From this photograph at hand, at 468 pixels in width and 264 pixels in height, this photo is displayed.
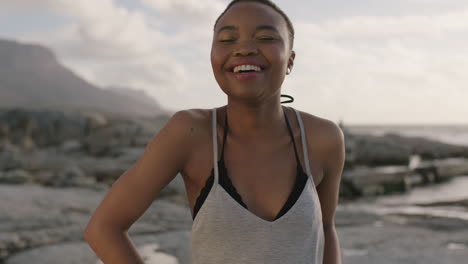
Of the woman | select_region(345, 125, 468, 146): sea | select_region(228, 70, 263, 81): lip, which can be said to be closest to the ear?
the woman

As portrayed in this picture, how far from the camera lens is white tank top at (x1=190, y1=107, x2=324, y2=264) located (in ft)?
4.77

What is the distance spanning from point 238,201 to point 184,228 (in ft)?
12.4

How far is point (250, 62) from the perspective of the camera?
1528 mm

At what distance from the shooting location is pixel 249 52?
1528mm

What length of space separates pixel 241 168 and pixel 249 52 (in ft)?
1.28

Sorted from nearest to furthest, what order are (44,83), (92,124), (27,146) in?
1. (27,146)
2. (92,124)
3. (44,83)

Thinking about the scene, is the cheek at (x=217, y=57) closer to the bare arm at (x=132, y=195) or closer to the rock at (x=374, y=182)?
the bare arm at (x=132, y=195)

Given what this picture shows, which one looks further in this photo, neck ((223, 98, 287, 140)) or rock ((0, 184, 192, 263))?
rock ((0, 184, 192, 263))

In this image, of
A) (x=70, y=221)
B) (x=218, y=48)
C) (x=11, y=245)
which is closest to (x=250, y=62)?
(x=218, y=48)

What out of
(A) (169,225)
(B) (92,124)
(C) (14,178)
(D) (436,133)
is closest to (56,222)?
(A) (169,225)

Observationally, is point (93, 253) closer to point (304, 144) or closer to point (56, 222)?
point (56, 222)

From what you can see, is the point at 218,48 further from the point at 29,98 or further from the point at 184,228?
the point at 29,98

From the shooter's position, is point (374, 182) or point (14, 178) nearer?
point (14, 178)

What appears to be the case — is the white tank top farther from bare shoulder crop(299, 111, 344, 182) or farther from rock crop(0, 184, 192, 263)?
rock crop(0, 184, 192, 263)
